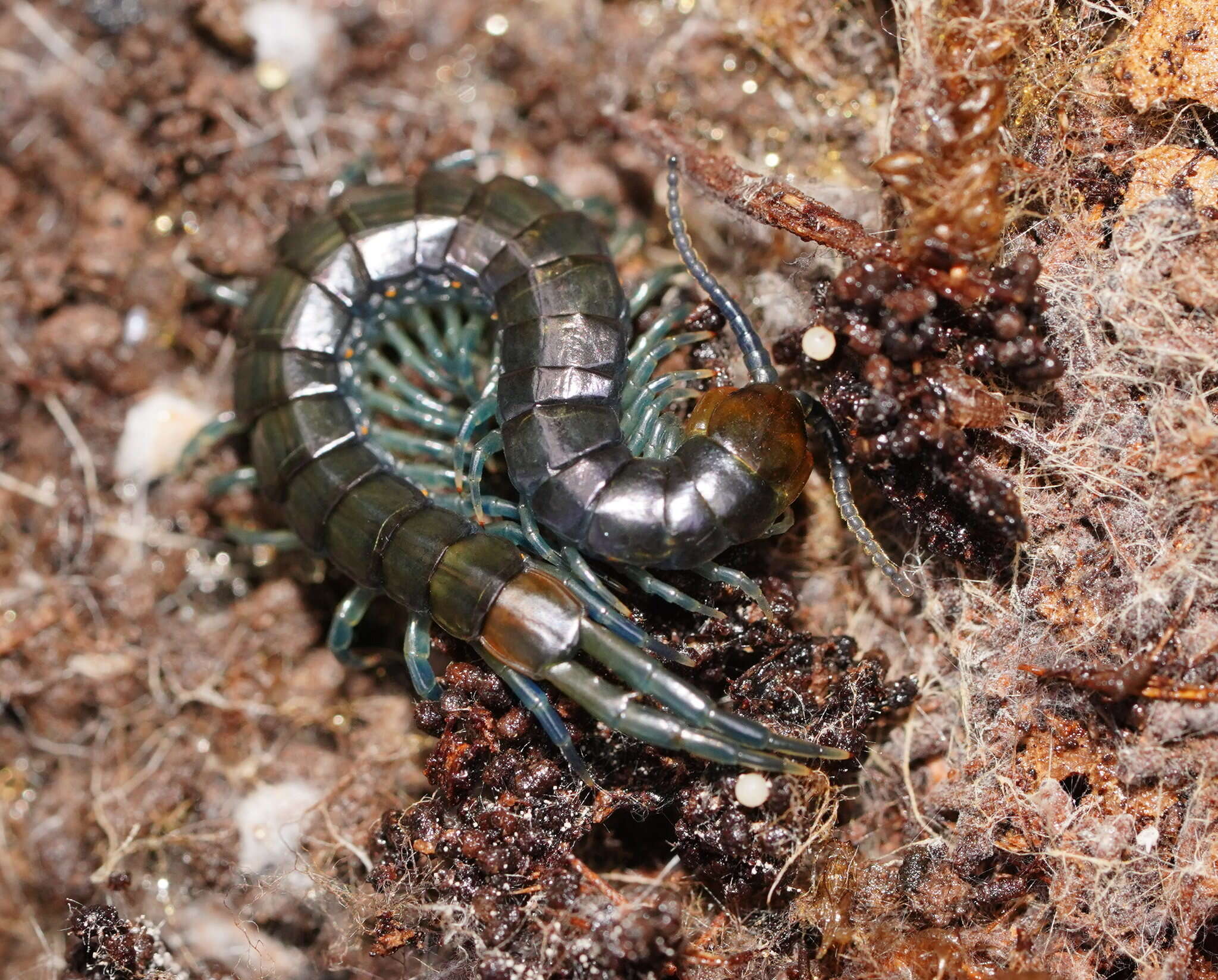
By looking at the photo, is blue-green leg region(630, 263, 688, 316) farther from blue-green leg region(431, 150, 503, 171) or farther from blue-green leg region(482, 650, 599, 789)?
blue-green leg region(482, 650, 599, 789)

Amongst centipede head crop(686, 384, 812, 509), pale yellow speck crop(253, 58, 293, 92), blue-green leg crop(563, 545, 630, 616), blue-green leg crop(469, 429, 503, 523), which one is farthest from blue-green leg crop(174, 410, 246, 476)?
centipede head crop(686, 384, 812, 509)

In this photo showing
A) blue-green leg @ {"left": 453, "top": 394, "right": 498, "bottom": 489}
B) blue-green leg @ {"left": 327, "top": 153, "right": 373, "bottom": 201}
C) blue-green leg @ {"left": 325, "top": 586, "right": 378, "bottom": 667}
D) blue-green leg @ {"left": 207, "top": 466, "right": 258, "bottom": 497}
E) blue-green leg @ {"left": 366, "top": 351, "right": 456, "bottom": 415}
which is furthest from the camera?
blue-green leg @ {"left": 327, "top": 153, "right": 373, "bottom": 201}

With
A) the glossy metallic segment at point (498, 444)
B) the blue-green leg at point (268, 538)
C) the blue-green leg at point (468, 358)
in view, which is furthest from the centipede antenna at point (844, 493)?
the blue-green leg at point (268, 538)

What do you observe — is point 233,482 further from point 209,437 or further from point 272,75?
point 272,75

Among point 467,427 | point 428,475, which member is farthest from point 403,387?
point 467,427

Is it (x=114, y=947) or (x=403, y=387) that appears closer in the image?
(x=114, y=947)

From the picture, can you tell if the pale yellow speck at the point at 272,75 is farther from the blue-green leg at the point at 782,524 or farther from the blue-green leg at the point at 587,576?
the blue-green leg at the point at 782,524
